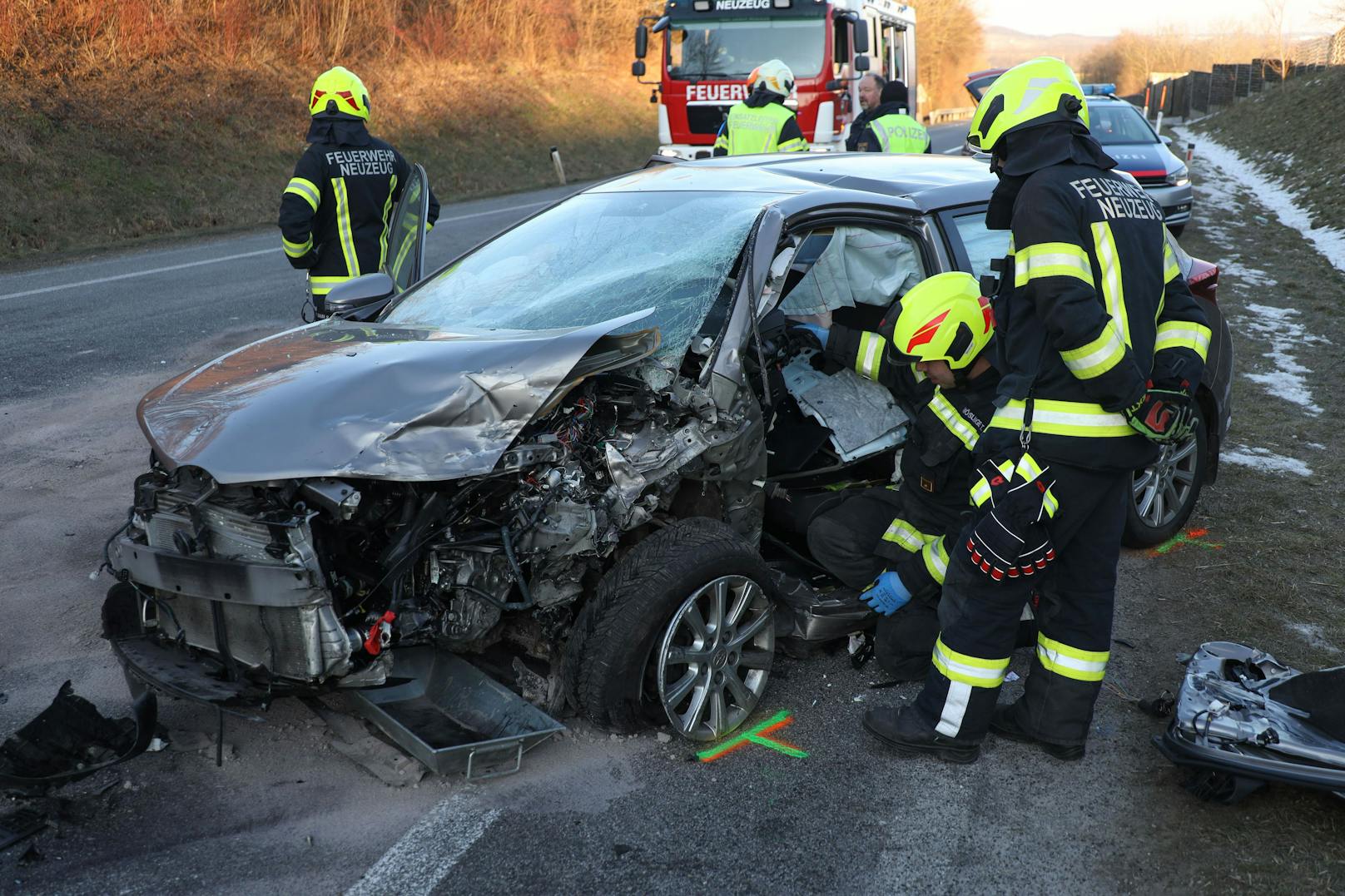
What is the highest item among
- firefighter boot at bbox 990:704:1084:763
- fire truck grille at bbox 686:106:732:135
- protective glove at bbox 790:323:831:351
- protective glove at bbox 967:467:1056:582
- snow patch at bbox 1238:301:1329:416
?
Result: fire truck grille at bbox 686:106:732:135

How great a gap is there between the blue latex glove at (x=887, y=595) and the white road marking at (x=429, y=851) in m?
1.43

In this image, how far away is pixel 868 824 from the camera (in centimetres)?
290

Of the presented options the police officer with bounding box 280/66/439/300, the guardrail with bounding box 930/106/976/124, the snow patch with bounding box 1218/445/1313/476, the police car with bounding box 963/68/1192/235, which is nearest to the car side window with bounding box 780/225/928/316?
the police officer with bounding box 280/66/439/300

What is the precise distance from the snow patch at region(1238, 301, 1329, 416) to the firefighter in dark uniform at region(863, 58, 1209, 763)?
4353 mm

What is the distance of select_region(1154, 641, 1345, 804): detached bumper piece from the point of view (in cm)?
274

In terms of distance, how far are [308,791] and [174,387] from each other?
52.6 inches

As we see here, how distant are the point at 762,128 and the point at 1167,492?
187 inches

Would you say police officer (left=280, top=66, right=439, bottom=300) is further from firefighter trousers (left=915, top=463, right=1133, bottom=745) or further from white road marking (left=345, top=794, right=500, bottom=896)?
firefighter trousers (left=915, top=463, right=1133, bottom=745)

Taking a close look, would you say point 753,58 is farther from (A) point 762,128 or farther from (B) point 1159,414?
(B) point 1159,414

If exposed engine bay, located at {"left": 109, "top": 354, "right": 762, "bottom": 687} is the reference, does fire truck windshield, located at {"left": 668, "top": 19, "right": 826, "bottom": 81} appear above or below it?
above

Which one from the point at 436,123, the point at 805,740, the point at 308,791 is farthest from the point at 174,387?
the point at 436,123

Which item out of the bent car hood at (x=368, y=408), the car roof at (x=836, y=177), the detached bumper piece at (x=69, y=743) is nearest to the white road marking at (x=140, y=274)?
the car roof at (x=836, y=177)

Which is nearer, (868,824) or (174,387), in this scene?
(868,824)

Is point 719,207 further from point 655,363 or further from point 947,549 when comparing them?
point 947,549
